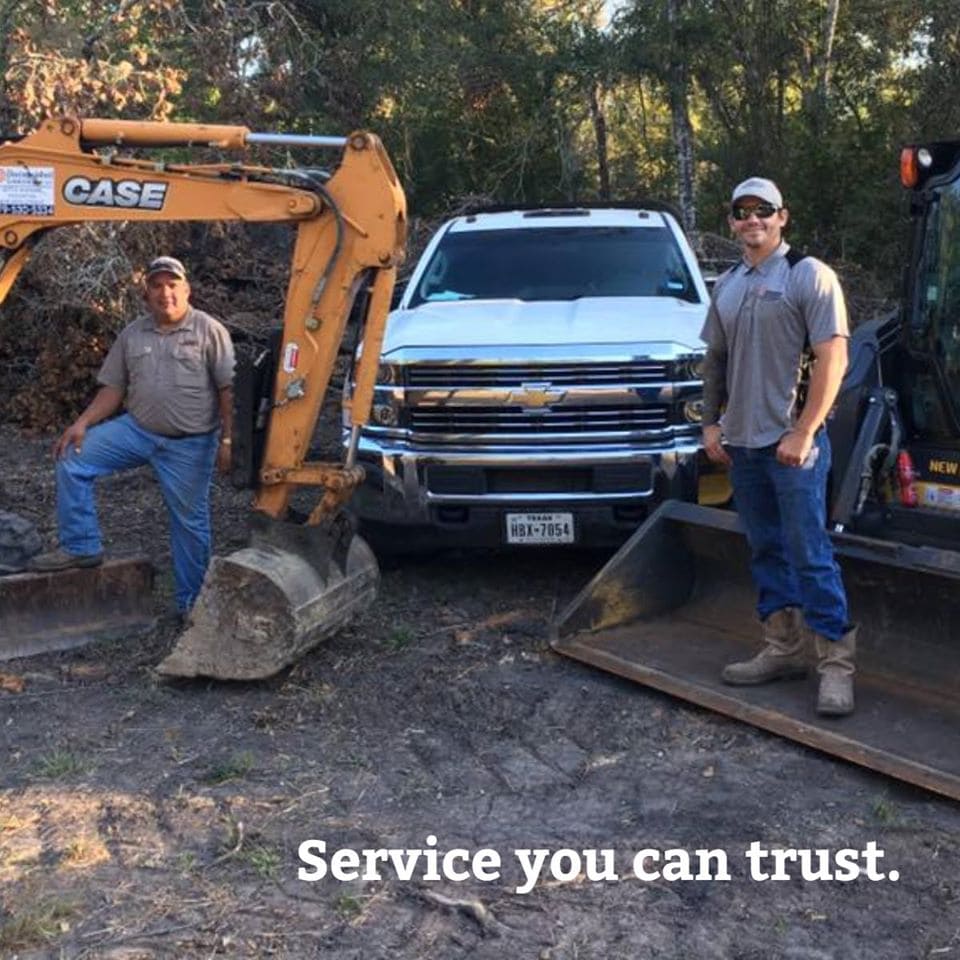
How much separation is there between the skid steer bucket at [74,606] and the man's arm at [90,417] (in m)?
0.62

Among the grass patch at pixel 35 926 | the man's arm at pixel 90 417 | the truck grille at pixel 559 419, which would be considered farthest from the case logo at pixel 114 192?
the grass patch at pixel 35 926

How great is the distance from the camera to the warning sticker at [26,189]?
596 cm

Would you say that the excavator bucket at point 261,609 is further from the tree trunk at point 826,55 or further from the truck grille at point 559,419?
the tree trunk at point 826,55

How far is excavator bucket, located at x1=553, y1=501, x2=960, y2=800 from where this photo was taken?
5156mm

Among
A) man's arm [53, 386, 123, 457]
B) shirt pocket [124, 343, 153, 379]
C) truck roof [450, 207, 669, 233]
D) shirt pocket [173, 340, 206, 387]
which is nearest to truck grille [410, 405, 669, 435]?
shirt pocket [173, 340, 206, 387]

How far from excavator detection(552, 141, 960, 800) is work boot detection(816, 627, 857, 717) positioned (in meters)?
0.24

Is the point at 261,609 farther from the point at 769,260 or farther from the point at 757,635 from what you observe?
the point at 769,260

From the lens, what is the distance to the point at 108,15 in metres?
12.3

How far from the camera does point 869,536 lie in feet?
21.2

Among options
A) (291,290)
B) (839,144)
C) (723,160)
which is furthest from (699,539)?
(723,160)

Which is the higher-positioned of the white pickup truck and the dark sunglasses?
the dark sunglasses

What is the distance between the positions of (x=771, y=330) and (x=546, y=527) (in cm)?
211

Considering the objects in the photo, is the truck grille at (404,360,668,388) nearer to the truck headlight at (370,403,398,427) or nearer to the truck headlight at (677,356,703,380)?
the truck headlight at (677,356,703,380)

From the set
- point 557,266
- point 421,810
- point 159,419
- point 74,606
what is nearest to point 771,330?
point 421,810
